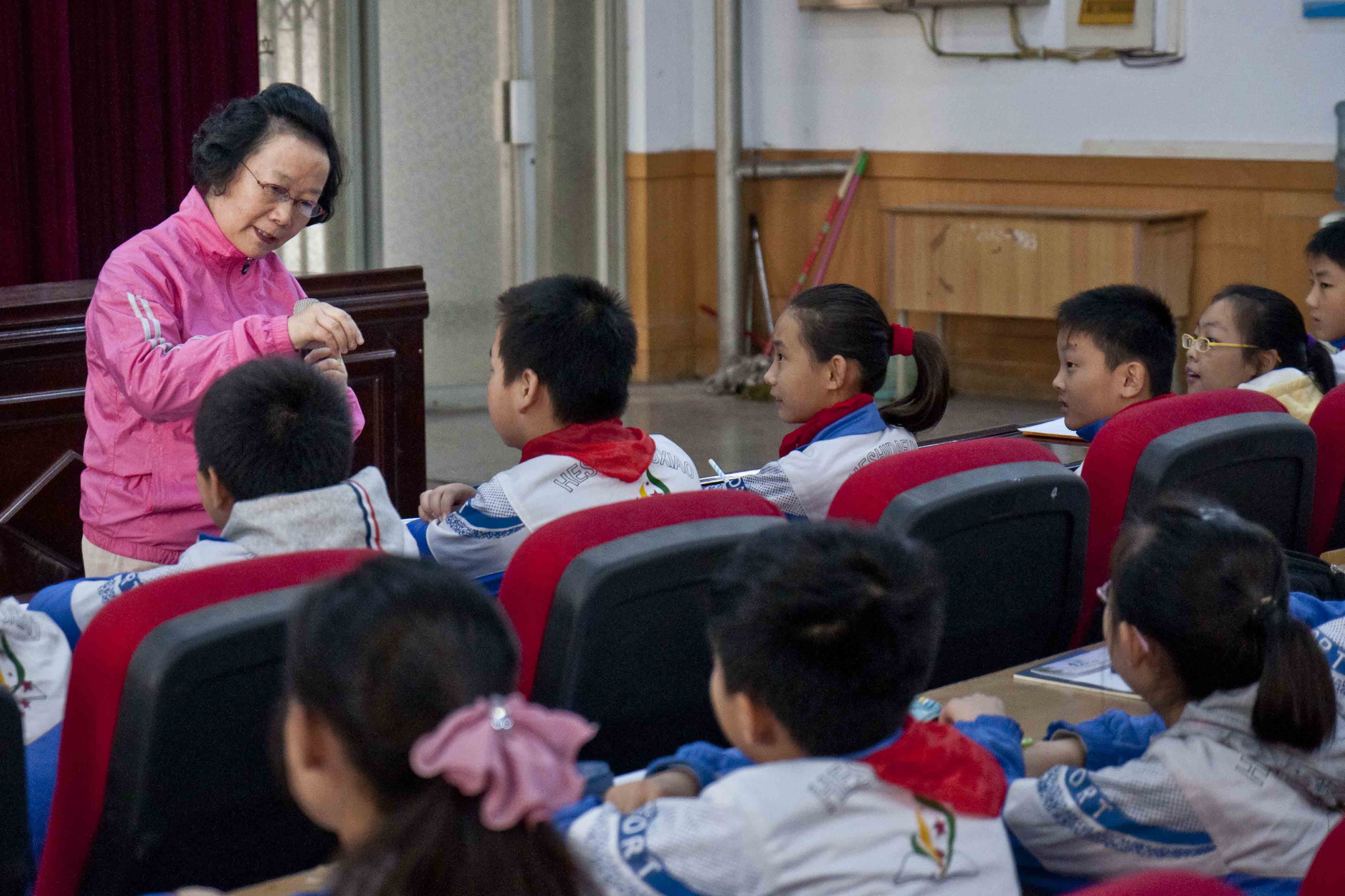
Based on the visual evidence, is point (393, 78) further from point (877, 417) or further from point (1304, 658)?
point (1304, 658)

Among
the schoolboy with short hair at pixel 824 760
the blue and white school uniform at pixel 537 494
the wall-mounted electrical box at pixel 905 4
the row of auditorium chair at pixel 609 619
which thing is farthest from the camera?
the wall-mounted electrical box at pixel 905 4

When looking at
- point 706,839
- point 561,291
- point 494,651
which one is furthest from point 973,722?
point 561,291

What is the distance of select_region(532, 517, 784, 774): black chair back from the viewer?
59.9 inches

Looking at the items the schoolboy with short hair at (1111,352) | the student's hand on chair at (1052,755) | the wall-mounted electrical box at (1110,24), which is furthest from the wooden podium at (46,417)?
the wall-mounted electrical box at (1110,24)

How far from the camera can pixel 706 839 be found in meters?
1.07

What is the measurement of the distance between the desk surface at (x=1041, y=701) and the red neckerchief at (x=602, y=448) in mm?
537

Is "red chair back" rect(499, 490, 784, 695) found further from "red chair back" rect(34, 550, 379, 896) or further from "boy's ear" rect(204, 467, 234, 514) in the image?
"boy's ear" rect(204, 467, 234, 514)

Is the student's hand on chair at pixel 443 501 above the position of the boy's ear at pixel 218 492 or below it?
below

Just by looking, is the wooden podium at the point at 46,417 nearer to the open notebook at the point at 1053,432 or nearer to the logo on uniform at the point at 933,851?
the open notebook at the point at 1053,432

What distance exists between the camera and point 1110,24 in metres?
6.22

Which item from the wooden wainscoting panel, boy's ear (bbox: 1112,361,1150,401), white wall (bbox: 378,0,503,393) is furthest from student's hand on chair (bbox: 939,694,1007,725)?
white wall (bbox: 378,0,503,393)

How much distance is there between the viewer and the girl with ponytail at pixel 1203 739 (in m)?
1.30

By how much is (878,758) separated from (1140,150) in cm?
558

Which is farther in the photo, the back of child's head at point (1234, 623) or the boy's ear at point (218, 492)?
the boy's ear at point (218, 492)
